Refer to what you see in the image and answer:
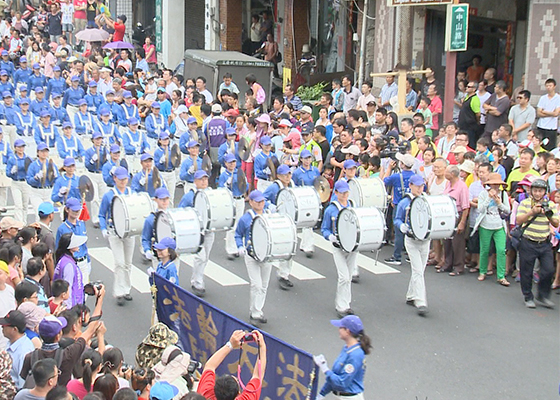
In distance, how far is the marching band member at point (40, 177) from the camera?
1503 centimetres

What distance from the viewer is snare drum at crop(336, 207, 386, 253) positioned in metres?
11.9

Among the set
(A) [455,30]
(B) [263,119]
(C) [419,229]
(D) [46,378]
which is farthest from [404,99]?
(D) [46,378]

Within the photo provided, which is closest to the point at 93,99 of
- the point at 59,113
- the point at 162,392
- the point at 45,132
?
the point at 59,113

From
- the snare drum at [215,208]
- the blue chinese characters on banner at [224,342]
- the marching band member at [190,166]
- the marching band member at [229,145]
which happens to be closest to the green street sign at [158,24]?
the marching band member at [229,145]

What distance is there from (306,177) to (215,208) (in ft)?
7.42

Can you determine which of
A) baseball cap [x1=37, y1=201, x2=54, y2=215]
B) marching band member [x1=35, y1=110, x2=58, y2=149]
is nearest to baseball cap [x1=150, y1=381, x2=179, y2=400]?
baseball cap [x1=37, y1=201, x2=54, y2=215]

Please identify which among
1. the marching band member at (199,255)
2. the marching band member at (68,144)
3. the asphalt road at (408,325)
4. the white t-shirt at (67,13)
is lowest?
the asphalt road at (408,325)

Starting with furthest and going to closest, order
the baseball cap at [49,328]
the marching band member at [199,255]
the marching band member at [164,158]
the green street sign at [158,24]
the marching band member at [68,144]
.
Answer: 1. the green street sign at [158,24]
2. the marching band member at [68,144]
3. the marching band member at [164,158]
4. the marching band member at [199,255]
5. the baseball cap at [49,328]

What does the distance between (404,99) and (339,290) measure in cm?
833

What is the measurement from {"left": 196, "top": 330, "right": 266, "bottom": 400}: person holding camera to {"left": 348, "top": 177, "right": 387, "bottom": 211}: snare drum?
644cm

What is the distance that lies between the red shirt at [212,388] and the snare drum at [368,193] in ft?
23.5

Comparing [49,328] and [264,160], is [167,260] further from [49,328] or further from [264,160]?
[264,160]

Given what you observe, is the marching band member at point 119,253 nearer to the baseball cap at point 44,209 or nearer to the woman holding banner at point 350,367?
the baseball cap at point 44,209

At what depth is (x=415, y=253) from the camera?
12.3 m
